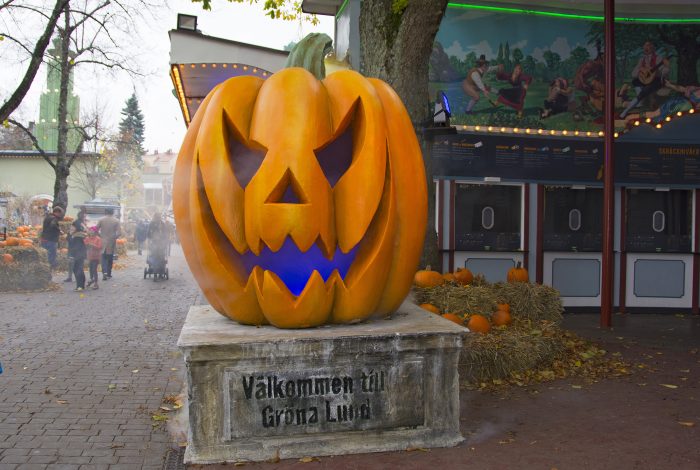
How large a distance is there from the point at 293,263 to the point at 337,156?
2.18 feet

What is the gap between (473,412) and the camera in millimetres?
4270

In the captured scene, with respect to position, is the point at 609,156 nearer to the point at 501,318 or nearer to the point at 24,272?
the point at 501,318

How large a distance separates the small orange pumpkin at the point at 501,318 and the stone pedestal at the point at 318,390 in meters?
2.87

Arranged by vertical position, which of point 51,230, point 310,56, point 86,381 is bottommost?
point 86,381

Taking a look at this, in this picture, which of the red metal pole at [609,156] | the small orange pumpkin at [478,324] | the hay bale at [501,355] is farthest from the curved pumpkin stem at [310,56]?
the red metal pole at [609,156]

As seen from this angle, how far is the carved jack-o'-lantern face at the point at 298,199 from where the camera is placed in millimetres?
3266

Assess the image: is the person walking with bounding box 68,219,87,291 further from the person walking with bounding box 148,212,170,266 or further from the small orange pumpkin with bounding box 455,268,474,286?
the small orange pumpkin with bounding box 455,268,474,286

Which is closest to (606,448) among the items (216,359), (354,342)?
(354,342)

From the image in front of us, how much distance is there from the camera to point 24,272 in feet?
43.9

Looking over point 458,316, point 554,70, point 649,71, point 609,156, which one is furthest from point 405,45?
point 649,71

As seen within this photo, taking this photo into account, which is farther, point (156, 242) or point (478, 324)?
point (156, 242)

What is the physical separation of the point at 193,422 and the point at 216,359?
13.4 inches

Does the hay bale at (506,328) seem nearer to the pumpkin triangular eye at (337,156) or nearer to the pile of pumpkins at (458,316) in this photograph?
the pile of pumpkins at (458,316)

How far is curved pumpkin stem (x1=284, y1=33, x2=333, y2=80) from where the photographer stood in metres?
3.93
